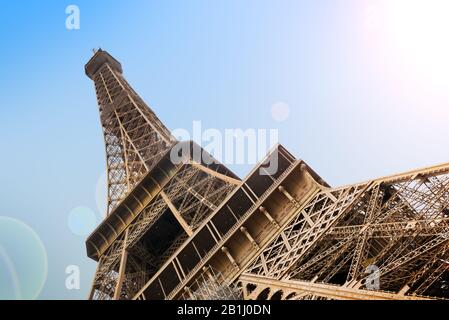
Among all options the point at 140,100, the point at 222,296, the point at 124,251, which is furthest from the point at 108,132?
the point at 222,296

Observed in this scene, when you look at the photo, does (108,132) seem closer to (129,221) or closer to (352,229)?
(129,221)

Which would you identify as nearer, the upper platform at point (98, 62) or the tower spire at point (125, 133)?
the tower spire at point (125, 133)

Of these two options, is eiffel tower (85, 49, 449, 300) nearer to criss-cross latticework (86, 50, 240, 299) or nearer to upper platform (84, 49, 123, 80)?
criss-cross latticework (86, 50, 240, 299)

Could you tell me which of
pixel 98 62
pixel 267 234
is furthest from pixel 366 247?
pixel 98 62

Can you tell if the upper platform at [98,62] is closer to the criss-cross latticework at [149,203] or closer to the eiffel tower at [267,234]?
the criss-cross latticework at [149,203]

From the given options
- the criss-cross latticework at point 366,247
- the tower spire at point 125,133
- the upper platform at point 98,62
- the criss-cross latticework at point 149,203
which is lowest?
the criss-cross latticework at point 366,247

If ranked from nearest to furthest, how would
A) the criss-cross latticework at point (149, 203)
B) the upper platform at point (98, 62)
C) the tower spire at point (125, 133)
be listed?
the criss-cross latticework at point (149, 203) < the tower spire at point (125, 133) < the upper platform at point (98, 62)

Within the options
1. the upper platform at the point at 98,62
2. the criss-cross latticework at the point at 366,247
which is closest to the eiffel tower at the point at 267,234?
the criss-cross latticework at the point at 366,247
